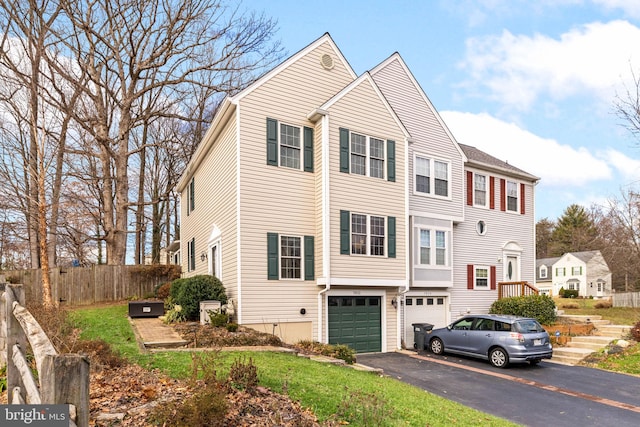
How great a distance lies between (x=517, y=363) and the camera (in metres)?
14.6

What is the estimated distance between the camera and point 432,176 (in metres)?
19.2

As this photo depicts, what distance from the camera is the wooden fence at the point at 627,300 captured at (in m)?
30.1

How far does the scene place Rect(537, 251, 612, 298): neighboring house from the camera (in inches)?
2218

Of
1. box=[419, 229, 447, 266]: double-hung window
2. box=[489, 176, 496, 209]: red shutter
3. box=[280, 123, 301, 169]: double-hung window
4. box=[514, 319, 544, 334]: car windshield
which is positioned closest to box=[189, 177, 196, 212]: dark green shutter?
box=[280, 123, 301, 169]: double-hung window

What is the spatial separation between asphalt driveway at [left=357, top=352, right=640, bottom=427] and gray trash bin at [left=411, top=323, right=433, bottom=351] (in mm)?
1280

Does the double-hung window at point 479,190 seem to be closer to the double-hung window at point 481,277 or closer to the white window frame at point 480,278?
the white window frame at point 480,278

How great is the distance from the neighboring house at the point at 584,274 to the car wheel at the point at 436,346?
47114mm

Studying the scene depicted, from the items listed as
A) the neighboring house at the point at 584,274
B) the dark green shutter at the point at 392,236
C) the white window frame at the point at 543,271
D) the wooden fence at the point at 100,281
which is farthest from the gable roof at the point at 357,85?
the white window frame at the point at 543,271

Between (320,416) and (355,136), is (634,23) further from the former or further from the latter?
(320,416)

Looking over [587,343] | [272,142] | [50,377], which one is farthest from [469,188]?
[50,377]

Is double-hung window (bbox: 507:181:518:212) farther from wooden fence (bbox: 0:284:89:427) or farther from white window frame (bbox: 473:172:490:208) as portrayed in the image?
wooden fence (bbox: 0:284:89:427)

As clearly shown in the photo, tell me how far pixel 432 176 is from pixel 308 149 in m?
6.28

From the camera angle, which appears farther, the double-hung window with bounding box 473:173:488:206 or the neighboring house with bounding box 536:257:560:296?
the neighboring house with bounding box 536:257:560:296

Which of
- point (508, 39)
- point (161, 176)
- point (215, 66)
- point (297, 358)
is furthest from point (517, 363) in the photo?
point (161, 176)
